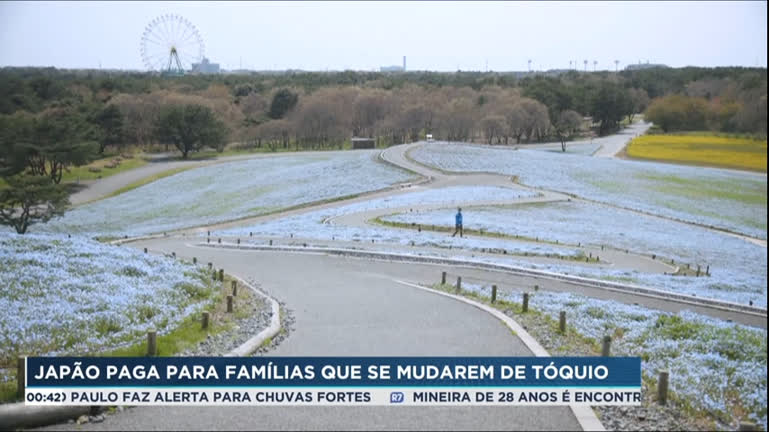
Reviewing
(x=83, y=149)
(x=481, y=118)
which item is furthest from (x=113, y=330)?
(x=481, y=118)

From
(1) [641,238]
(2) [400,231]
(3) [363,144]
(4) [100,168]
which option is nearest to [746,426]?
(1) [641,238]

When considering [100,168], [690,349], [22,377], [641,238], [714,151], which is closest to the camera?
[22,377]

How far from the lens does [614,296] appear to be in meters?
22.5

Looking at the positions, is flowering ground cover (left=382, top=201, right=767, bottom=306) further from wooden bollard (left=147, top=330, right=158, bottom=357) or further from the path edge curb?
wooden bollard (left=147, top=330, right=158, bottom=357)

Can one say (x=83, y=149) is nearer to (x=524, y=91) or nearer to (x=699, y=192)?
(x=699, y=192)

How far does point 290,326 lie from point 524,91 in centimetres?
12649

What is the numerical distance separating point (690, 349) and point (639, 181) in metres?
30.0

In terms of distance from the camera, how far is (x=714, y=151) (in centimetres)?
1120

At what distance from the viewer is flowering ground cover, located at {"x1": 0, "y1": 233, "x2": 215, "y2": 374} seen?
1362 centimetres

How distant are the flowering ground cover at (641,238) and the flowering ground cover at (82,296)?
15.7 metres

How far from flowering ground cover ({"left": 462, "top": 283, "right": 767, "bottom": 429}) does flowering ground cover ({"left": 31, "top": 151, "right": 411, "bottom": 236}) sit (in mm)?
34792

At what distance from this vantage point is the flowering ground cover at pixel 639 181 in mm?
13766

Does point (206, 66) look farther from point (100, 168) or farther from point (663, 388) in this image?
point (663, 388)

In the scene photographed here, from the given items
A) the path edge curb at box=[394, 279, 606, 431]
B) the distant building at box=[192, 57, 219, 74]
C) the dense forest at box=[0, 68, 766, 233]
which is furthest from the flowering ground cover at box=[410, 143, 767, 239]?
the distant building at box=[192, 57, 219, 74]
